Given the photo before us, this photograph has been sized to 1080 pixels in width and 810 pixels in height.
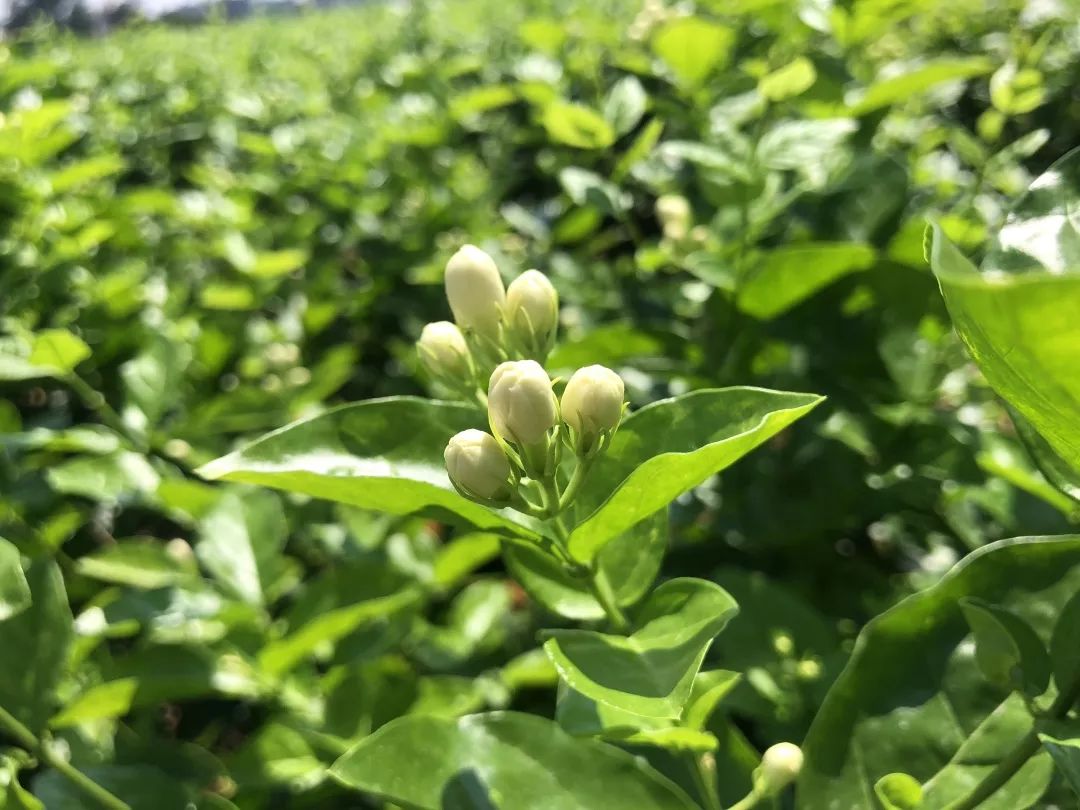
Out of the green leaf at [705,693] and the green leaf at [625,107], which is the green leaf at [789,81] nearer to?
the green leaf at [625,107]

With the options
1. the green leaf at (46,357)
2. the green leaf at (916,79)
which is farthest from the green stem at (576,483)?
the green leaf at (46,357)

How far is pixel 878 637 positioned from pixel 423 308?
1.45m

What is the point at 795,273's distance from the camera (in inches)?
40.1

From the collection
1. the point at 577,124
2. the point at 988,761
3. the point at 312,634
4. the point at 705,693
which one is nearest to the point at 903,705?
the point at 988,761

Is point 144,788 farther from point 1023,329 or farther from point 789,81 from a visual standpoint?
point 789,81

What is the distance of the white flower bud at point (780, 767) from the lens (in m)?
0.66

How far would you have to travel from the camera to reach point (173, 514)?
1.40 meters

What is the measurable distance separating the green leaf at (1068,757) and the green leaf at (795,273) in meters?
0.58

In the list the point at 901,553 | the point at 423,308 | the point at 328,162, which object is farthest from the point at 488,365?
the point at 328,162

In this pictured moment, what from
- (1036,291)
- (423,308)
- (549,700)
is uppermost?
(1036,291)

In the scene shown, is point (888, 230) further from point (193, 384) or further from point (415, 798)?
point (193, 384)

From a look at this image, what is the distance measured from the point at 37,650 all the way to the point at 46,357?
0.52 m

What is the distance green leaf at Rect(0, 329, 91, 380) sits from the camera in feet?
3.91

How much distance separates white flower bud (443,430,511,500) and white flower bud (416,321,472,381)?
6.0 inches
